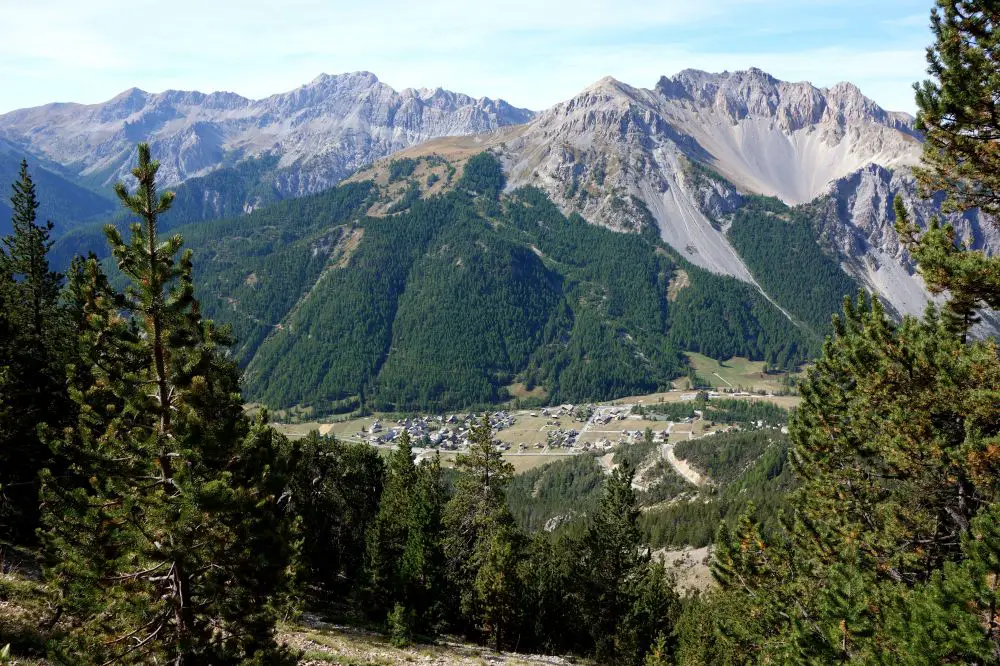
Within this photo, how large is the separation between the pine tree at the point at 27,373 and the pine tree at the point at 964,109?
111 feet

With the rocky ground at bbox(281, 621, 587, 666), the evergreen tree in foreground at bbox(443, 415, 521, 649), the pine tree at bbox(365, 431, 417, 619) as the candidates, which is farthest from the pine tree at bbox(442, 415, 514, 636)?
the rocky ground at bbox(281, 621, 587, 666)

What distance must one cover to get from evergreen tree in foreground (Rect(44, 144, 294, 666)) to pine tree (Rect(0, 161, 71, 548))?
1416 centimetres

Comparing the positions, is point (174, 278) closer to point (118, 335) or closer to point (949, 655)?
point (118, 335)

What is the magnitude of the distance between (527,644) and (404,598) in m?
15.6

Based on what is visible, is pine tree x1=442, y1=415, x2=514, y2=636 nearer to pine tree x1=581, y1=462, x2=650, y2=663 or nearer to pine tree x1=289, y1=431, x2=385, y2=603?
pine tree x1=581, y1=462, x2=650, y2=663

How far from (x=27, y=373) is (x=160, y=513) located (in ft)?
85.5

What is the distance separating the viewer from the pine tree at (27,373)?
96.1 ft

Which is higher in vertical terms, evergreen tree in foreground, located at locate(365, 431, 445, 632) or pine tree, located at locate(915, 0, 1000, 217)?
pine tree, located at locate(915, 0, 1000, 217)

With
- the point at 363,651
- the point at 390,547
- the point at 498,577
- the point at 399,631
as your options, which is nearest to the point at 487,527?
the point at 498,577

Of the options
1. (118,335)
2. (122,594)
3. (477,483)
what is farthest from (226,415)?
(477,483)

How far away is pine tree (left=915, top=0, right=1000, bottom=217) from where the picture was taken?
14609mm

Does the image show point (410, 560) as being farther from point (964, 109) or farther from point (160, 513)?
point (964, 109)

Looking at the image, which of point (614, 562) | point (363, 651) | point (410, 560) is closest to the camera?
point (363, 651)

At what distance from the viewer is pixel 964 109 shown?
48.6 ft
